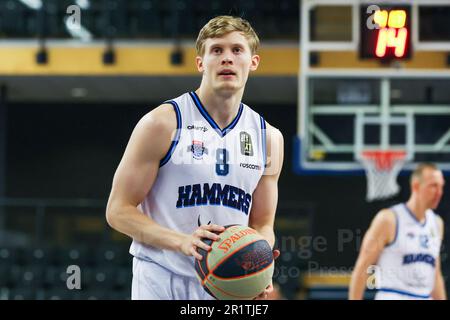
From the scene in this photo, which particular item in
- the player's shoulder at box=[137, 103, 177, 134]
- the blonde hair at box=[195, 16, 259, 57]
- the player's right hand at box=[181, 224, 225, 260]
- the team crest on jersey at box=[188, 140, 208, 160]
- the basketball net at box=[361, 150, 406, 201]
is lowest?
the basketball net at box=[361, 150, 406, 201]

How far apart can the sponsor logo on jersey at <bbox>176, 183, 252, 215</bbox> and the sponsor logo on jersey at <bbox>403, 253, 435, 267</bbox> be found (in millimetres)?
2986

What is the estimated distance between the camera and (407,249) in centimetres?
628

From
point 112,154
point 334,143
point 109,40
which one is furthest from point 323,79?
point 112,154

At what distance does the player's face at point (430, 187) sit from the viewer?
6352mm

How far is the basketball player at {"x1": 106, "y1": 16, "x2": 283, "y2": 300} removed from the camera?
3.49m

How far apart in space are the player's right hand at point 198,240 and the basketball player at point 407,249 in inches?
121

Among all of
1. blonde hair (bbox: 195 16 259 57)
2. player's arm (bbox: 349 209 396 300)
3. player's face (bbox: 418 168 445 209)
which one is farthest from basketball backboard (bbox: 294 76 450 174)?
blonde hair (bbox: 195 16 259 57)

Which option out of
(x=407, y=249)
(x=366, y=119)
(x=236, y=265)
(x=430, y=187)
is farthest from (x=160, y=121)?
(x=366, y=119)

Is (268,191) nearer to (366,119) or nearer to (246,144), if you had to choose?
(246,144)

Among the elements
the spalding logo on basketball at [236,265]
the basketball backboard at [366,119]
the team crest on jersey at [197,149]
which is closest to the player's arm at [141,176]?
the team crest on jersey at [197,149]

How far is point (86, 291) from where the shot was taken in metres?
12.2

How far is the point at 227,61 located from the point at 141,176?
0.59 metres

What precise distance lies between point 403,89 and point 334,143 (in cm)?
110

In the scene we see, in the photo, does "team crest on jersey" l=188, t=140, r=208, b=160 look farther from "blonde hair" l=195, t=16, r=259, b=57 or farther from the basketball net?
the basketball net
